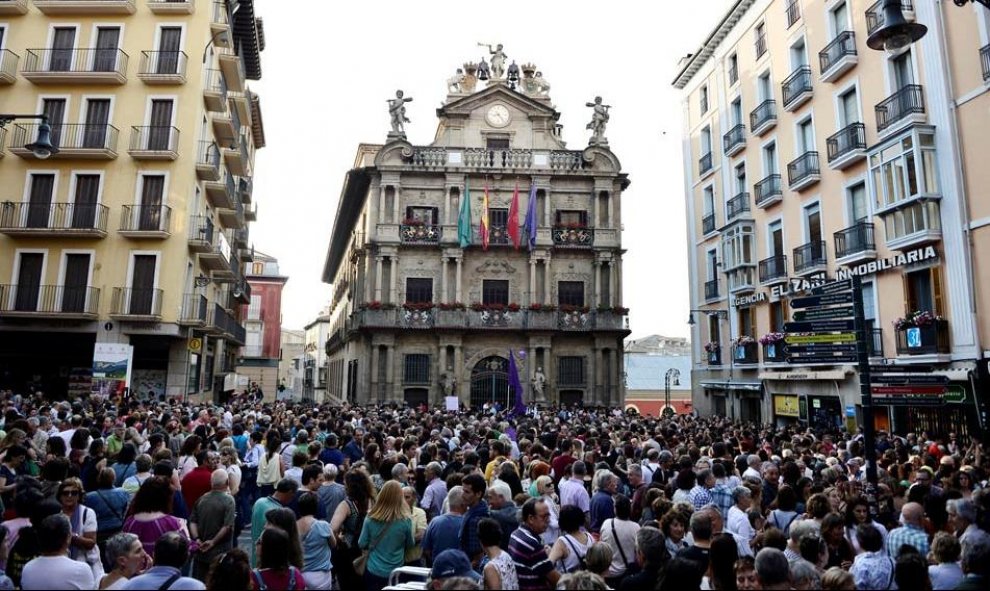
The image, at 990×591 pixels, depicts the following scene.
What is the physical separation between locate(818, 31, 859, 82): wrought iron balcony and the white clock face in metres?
18.9

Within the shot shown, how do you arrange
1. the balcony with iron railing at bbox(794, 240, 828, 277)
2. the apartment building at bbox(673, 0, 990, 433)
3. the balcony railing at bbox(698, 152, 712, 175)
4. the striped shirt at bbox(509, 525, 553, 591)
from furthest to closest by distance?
the balcony railing at bbox(698, 152, 712, 175) → the balcony with iron railing at bbox(794, 240, 828, 277) → the apartment building at bbox(673, 0, 990, 433) → the striped shirt at bbox(509, 525, 553, 591)

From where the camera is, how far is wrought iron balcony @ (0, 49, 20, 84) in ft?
81.8

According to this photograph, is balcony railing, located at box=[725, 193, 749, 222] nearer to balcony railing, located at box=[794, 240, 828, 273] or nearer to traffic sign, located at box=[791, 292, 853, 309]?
balcony railing, located at box=[794, 240, 828, 273]

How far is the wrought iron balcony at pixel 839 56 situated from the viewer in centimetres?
2125

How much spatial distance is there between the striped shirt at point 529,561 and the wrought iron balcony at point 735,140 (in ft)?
85.0

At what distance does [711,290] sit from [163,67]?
2499 centimetres

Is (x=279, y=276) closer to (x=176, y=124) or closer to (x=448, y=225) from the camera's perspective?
(x=448, y=225)

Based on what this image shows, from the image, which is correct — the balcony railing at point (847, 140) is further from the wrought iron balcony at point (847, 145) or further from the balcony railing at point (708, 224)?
the balcony railing at point (708, 224)

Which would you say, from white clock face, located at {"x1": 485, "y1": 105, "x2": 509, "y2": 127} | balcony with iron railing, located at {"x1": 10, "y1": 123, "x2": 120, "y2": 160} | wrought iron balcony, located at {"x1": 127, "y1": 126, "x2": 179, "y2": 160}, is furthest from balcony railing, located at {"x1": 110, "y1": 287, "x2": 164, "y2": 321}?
white clock face, located at {"x1": 485, "y1": 105, "x2": 509, "y2": 127}

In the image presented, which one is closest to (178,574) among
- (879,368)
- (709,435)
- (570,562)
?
(570,562)

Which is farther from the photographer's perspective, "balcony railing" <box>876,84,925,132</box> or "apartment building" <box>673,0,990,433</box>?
"balcony railing" <box>876,84,925,132</box>

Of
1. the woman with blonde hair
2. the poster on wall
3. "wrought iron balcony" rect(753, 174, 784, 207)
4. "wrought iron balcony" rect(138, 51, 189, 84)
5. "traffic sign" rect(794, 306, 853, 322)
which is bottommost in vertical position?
the woman with blonde hair

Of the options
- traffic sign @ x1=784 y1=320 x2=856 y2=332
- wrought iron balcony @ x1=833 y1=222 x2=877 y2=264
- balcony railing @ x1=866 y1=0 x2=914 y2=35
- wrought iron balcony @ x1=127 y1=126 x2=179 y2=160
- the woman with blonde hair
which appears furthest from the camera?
wrought iron balcony @ x1=127 y1=126 x2=179 y2=160

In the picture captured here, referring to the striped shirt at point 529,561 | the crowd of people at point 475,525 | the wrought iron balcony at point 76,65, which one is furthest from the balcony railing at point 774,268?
the wrought iron balcony at point 76,65
